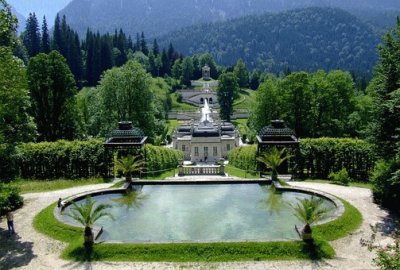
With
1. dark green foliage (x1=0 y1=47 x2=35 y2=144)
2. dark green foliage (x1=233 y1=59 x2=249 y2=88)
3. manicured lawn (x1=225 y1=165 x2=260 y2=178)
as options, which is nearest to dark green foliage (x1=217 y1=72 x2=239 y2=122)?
dark green foliage (x1=233 y1=59 x2=249 y2=88)

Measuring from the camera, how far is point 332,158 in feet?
102

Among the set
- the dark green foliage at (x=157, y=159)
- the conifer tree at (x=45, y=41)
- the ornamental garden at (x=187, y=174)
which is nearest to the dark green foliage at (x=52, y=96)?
the ornamental garden at (x=187, y=174)

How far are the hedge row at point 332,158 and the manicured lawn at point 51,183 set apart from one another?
14190 mm

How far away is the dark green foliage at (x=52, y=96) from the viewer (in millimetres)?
40781

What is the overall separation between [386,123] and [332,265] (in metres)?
11.3

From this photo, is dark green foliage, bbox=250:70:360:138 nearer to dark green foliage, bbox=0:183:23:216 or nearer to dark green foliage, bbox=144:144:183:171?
dark green foliage, bbox=144:144:183:171

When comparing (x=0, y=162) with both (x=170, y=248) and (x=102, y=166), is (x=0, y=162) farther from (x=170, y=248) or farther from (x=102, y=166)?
(x=170, y=248)

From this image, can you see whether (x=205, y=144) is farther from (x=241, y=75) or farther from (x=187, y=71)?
(x=187, y=71)

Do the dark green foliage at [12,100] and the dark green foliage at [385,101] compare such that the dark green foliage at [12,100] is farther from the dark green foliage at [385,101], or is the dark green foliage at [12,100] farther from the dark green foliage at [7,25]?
the dark green foliage at [385,101]

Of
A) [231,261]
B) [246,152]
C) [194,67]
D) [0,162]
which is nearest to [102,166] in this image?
[0,162]

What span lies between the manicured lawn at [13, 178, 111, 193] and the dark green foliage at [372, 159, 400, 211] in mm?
16746

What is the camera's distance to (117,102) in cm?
4753

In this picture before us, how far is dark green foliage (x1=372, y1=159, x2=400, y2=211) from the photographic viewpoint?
21.1 m

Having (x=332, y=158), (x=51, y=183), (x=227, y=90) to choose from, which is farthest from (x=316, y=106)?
(x=227, y=90)
